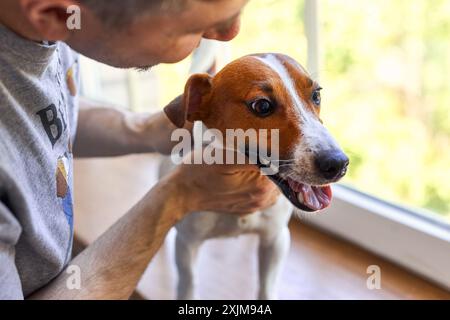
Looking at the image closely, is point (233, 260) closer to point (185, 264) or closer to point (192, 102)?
point (185, 264)

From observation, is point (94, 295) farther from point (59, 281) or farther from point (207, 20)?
point (207, 20)

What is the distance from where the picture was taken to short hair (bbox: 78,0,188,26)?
0.41 metres

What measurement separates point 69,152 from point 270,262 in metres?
0.34

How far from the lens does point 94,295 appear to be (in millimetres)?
572

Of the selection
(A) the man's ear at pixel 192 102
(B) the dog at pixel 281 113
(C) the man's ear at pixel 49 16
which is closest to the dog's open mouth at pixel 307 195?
(B) the dog at pixel 281 113

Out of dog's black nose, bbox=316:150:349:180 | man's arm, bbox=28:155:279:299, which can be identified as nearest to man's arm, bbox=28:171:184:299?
man's arm, bbox=28:155:279:299

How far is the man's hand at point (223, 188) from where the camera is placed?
23.2 inches

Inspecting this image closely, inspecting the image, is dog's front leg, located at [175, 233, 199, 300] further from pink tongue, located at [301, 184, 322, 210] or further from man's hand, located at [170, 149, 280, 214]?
pink tongue, located at [301, 184, 322, 210]

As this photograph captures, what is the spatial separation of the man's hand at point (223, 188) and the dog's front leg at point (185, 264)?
0.37 ft

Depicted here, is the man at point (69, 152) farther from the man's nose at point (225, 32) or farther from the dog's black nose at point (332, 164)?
the dog's black nose at point (332, 164)

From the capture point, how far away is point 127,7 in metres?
0.41
